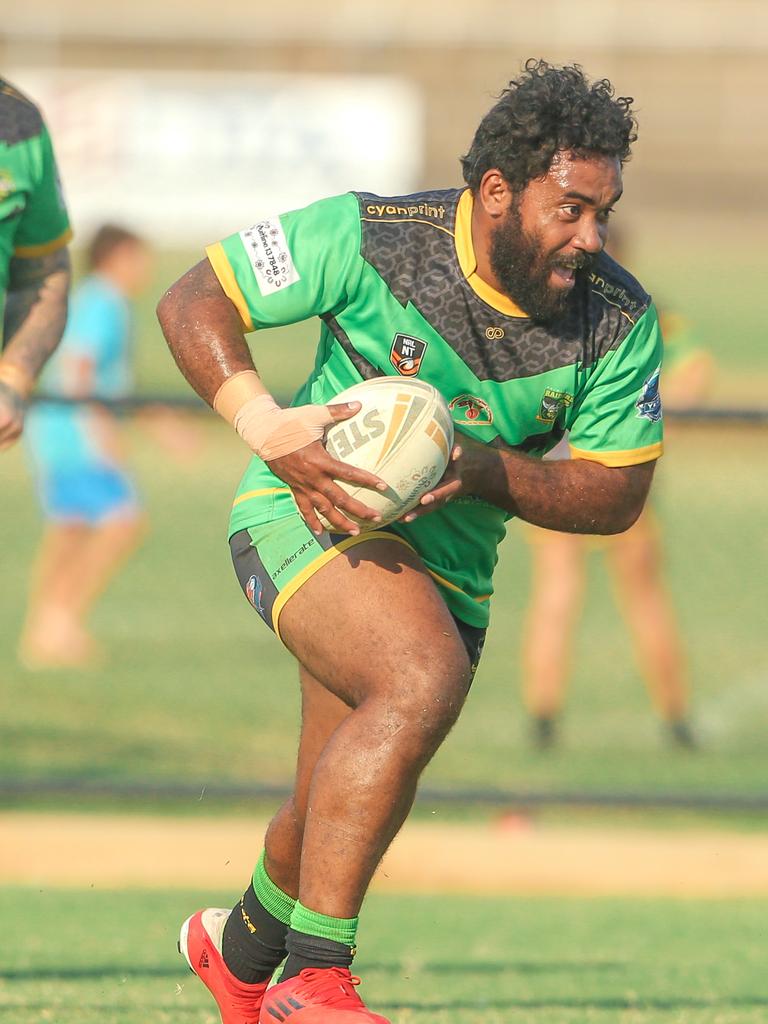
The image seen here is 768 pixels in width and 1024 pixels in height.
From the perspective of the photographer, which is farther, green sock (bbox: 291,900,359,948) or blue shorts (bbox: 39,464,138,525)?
blue shorts (bbox: 39,464,138,525)

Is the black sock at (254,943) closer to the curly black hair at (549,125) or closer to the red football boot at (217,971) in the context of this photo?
the red football boot at (217,971)

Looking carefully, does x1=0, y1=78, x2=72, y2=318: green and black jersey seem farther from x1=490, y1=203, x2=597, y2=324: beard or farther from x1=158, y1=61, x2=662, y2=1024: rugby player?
x1=490, y1=203, x2=597, y2=324: beard

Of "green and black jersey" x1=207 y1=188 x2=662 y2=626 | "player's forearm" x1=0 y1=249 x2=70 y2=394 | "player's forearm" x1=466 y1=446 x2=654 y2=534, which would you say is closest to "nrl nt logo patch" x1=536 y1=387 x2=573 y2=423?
"green and black jersey" x1=207 y1=188 x2=662 y2=626

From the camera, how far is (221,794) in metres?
6.96

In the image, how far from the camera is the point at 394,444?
3939mm

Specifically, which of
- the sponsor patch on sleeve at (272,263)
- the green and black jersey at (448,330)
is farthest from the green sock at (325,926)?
the sponsor patch on sleeve at (272,263)

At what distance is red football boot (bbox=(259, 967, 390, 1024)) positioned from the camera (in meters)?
3.79

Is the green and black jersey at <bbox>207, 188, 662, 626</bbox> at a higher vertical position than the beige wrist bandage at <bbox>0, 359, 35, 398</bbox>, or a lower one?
higher

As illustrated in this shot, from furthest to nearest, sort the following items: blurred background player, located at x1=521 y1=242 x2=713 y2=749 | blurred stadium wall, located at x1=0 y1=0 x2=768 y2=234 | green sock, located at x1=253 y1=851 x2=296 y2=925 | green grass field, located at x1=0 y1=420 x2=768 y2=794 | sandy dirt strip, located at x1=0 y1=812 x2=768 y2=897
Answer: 1. blurred stadium wall, located at x1=0 y1=0 x2=768 y2=234
2. blurred background player, located at x1=521 y1=242 x2=713 y2=749
3. green grass field, located at x1=0 y1=420 x2=768 y2=794
4. sandy dirt strip, located at x1=0 y1=812 x2=768 y2=897
5. green sock, located at x1=253 y1=851 x2=296 y2=925

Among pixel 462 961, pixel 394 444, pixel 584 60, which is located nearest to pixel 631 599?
pixel 462 961

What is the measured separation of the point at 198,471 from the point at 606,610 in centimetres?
708

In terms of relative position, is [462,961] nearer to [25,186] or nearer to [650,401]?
[650,401]

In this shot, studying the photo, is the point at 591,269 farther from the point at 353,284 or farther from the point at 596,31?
the point at 596,31

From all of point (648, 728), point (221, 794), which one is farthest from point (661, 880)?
point (648, 728)
